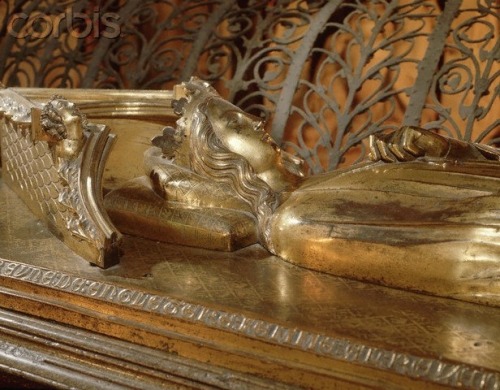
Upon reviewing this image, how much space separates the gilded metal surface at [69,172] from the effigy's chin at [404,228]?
339mm

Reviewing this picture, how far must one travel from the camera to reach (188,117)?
1589mm

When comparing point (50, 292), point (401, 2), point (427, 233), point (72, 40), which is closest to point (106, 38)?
point (72, 40)

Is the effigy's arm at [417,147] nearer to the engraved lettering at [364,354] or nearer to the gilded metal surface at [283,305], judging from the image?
the gilded metal surface at [283,305]

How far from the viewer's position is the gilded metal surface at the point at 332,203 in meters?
1.21

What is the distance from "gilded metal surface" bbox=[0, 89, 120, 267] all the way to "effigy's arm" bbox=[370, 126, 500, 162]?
54cm

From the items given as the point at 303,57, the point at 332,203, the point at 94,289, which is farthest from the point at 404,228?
the point at 303,57

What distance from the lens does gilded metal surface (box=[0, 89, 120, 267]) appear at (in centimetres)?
136

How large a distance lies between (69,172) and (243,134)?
0.38m

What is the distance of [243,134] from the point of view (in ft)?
5.13

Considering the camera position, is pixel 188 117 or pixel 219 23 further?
pixel 219 23

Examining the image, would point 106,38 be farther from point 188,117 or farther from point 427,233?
point 427,233

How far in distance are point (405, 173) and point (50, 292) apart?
69 cm

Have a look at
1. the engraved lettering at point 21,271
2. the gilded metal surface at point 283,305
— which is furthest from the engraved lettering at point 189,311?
the engraved lettering at point 21,271

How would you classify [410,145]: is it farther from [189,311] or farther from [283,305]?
[189,311]
